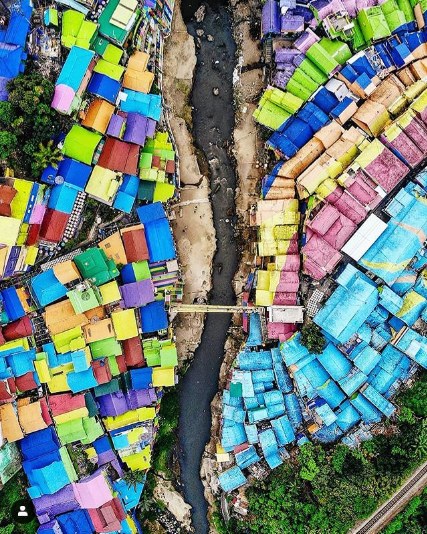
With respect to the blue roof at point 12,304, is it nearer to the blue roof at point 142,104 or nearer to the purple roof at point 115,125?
the purple roof at point 115,125

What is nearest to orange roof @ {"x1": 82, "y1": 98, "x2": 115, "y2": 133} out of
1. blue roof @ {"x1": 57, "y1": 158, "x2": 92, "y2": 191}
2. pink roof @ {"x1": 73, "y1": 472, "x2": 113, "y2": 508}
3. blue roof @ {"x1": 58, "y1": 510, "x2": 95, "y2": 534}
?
blue roof @ {"x1": 57, "y1": 158, "x2": 92, "y2": 191}

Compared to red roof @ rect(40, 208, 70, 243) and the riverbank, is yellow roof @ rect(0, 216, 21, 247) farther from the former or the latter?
the riverbank

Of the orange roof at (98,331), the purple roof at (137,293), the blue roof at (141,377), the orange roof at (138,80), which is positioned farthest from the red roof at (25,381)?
the orange roof at (138,80)

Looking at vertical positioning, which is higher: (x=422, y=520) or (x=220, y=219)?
(x=220, y=219)

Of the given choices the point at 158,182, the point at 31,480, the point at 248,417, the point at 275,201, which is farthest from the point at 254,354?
the point at 31,480

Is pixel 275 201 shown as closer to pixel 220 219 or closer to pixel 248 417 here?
pixel 220 219

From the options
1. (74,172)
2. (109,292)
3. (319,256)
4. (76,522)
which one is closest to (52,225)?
(74,172)
